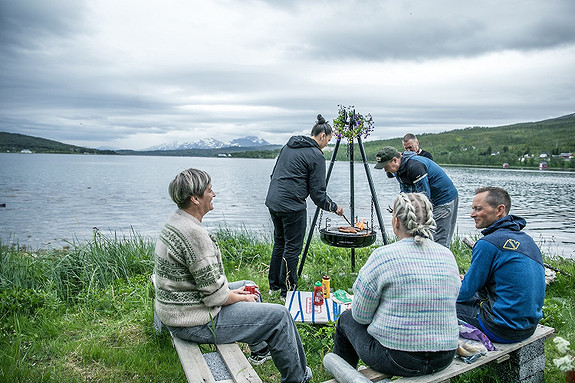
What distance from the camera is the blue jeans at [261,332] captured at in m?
2.64

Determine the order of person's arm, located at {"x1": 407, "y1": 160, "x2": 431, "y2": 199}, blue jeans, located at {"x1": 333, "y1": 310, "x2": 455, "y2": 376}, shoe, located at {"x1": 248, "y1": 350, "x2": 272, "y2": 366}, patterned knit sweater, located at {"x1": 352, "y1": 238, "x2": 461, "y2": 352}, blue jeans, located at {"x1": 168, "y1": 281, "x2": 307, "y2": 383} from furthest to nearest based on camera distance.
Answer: person's arm, located at {"x1": 407, "y1": 160, "x2": 431, "y2": 199}, shoe, located at {"x1": 248, "y1": 350, "x2": 272, "y2": 366}, blue jeans, located at {"x1": 168, "y1": 281, "x2": 307, "y2": 383}, blue jeans, located at {"x1": 333, "y1": 310, "x2": 455, "y2": 376}, patterned knit sweater, located at {"x1": 352, "y1": 238, "x2": 461, "y2": 352}

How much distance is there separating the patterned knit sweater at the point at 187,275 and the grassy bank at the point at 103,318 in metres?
0.86

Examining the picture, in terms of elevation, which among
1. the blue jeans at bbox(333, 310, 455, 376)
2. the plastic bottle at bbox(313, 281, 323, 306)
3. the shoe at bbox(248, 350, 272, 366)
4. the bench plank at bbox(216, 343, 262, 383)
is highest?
the blue jeans at bbox(333, 310, 455, 376)

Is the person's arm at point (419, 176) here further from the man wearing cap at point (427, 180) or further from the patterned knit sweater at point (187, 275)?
the patterned knit sweater at point (187, 275)

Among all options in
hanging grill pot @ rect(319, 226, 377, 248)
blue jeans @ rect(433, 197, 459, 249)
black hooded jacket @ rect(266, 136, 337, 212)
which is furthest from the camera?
blue jeans @ rect(433, 197, 459, 249)

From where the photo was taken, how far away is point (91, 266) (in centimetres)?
551

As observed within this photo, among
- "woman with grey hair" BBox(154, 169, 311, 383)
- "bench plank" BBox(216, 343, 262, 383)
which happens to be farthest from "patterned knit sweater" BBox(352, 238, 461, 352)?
"bench plank" BBox(216, 343, 262, 383)

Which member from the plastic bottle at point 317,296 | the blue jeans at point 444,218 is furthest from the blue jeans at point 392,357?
the blue jeans at point 444,218

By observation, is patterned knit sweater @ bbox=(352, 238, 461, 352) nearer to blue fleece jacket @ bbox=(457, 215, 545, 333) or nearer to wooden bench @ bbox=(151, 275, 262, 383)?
blue fleece jacket @ bbox=(457, 215, 545, 333)

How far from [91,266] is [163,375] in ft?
9.95

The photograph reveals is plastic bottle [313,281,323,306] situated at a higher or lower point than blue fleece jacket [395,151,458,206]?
lower

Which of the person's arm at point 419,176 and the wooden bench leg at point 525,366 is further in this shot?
the person's arm at point 419,176

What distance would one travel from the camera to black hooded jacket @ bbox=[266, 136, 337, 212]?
477 centimetres

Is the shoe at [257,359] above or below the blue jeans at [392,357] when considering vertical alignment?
below
